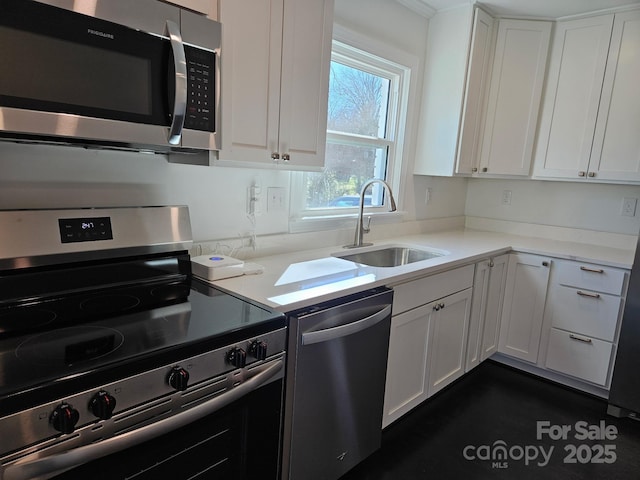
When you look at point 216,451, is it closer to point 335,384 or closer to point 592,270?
point 335,384

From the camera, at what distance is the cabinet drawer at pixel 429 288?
1805 millimetres

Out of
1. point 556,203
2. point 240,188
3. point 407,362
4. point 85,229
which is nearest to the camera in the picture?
point 85,229

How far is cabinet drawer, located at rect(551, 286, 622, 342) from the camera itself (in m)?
2.35

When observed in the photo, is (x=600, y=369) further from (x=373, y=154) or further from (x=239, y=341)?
(x=239, y=341)

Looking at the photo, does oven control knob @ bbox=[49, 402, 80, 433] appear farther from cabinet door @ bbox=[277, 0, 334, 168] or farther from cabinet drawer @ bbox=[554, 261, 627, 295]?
cabinet drawer @ bbox=[554, 261, 627, 295]

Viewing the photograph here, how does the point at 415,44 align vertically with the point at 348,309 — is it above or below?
above

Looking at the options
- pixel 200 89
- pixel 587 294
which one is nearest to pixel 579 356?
pixel 587 294

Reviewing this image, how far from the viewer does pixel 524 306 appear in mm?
2664

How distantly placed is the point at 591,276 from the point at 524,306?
44cm

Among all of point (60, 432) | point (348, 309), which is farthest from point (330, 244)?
point (60, 432)

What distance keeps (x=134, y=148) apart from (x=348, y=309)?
92 centimetres

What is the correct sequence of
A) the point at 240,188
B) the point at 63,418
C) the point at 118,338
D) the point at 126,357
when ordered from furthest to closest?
the point at 240,188
the point at 118,338
the point at 126,357
the point at 63,418

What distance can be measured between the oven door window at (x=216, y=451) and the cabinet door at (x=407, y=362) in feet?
2.38

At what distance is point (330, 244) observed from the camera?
7.55ft
